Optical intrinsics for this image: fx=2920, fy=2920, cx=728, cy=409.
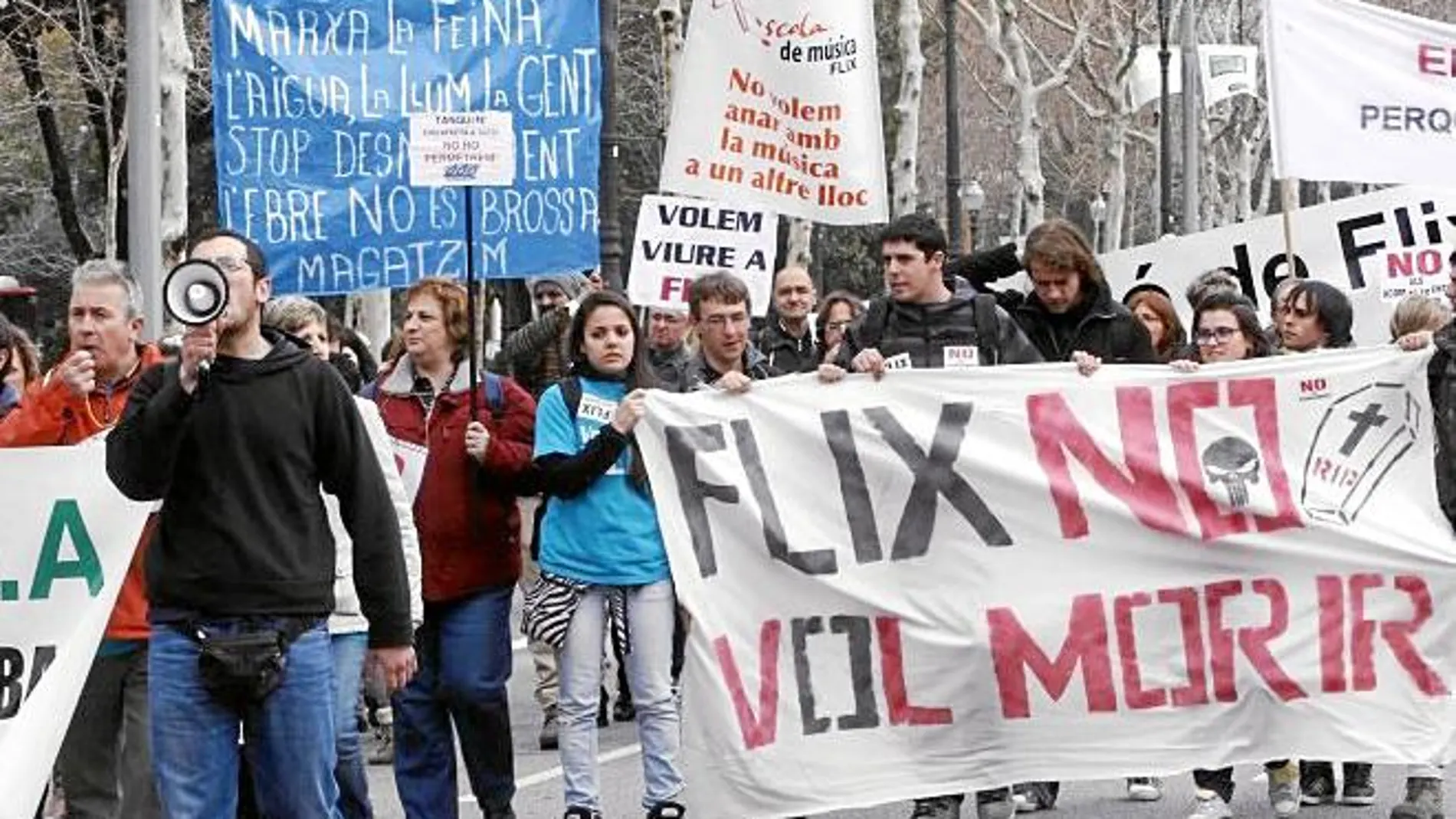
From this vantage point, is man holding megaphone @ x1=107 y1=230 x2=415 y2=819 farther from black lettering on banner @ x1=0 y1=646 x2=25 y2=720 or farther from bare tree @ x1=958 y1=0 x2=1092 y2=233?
bare tree @ x1=958 y1=0 x2=1092 y2=233

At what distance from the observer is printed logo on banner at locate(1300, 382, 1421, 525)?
332 inches

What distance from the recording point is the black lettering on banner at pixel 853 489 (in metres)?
8.22

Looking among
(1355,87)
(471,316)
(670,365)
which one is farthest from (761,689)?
(1355,87)

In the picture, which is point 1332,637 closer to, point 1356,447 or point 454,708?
point 1356,447

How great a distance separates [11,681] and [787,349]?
6630 mm

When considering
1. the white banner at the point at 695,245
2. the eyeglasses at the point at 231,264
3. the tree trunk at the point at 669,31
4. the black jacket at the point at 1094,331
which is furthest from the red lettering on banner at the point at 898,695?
the tree trunk at the point at 669,31

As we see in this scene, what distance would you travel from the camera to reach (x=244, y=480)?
254 inches

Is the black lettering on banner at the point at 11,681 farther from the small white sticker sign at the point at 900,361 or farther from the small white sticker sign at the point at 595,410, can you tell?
the small white sticker sign at the point at 900,361

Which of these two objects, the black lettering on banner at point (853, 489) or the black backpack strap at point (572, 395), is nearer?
the black lettering on banner at point (853, 489)

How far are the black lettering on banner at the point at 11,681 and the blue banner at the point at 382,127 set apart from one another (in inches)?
140

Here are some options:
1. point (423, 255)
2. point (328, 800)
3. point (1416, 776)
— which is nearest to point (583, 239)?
point (423, 255)

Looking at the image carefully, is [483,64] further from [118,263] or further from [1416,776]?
[1416,776]

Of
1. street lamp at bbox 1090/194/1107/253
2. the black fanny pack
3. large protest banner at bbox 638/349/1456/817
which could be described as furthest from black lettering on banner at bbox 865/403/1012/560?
street lamp at bbox 1090/194/1107/253

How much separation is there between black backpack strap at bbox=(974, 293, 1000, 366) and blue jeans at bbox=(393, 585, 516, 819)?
61.9 inches
